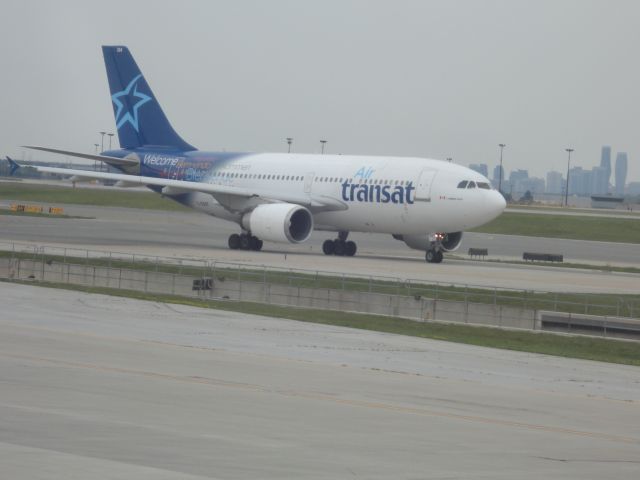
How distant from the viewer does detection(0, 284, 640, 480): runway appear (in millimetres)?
13336

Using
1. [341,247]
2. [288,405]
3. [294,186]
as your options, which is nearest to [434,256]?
[341,247]

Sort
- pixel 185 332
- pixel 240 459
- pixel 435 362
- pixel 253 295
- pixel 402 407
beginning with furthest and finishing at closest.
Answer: pixel 253 295 → pixel 185 332 → pixel 435 362 → pixel 402 407 → pixel 240 459

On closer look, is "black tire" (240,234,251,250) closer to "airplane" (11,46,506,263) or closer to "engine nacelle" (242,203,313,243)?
"airplane" (11,46,506,263)

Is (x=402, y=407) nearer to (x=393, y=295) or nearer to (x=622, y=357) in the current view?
(x=622, y=357)

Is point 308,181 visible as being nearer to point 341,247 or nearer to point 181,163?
point 341,247

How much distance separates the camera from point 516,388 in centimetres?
2106

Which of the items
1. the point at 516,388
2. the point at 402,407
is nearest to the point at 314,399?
the point at 402,407

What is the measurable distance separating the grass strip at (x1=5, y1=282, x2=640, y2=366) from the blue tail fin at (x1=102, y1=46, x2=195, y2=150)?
29.6 meters

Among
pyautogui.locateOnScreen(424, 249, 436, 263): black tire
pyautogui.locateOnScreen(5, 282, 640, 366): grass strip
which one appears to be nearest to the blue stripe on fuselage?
pyautogui.locateOnScreen(424, 249, 436, 263): black tire

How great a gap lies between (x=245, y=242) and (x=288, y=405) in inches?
1587

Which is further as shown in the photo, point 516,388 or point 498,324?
point 498,324

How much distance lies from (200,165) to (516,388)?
1663 inches

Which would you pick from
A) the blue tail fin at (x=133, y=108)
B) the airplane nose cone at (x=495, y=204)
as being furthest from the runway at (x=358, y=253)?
the blue tail fin at (x=133, y=108)

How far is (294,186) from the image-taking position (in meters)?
57.7
